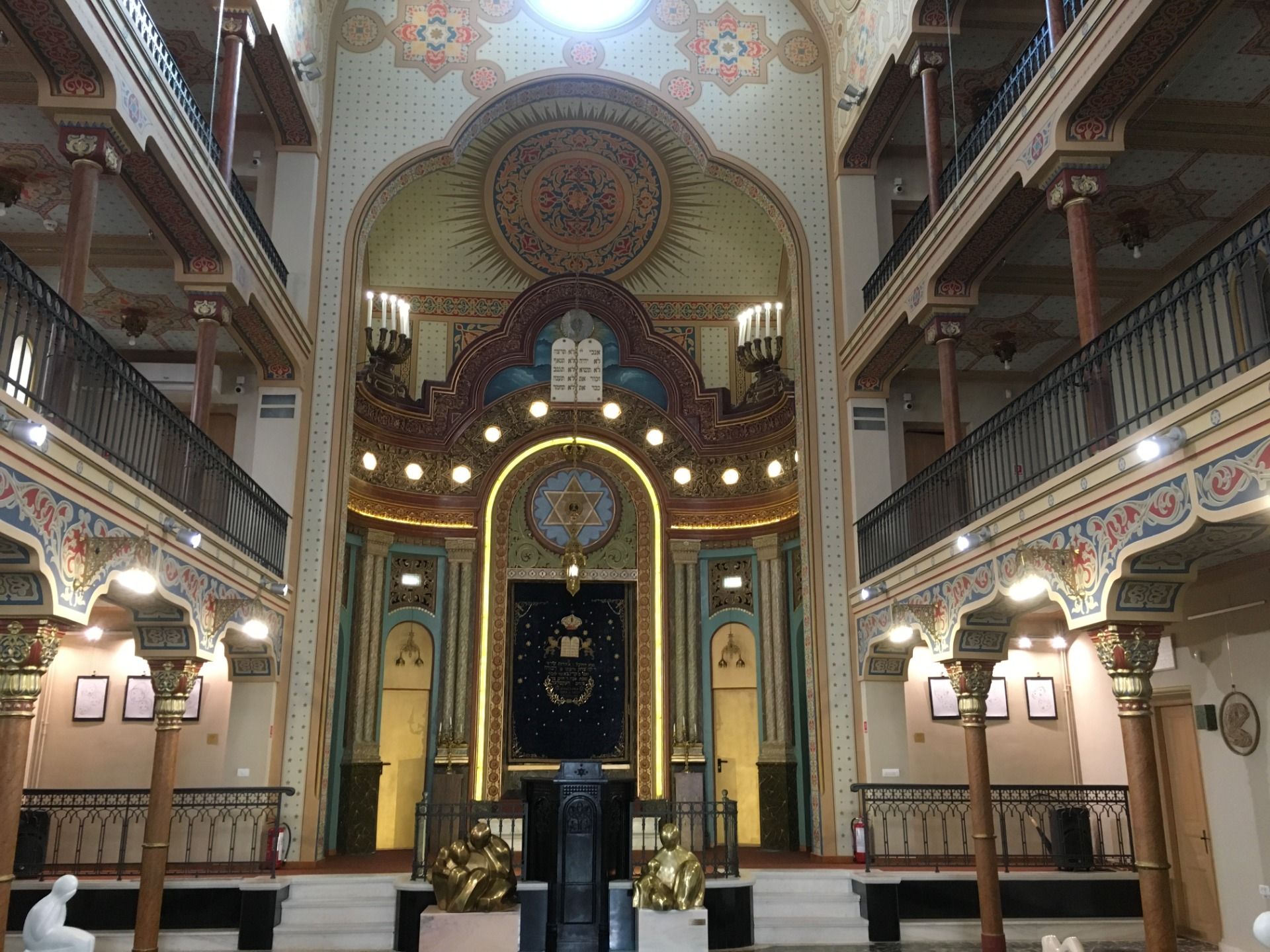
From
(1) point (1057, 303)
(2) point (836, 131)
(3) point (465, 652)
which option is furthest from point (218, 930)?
(2) point (836, 131)

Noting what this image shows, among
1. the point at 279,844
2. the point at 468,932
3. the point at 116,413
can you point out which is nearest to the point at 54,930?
the point at 468,932

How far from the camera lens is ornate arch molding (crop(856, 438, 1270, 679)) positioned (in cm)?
615

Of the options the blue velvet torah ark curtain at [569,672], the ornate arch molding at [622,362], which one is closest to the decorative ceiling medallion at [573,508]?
the blue velvet torah ark curtain at [569,672]

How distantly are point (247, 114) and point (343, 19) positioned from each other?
2.57 m

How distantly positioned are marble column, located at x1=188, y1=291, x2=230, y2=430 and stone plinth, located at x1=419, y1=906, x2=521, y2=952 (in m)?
5.52

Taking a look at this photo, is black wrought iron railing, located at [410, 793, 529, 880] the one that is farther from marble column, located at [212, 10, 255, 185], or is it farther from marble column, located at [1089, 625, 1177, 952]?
marble column, located at [212, 10, 255, 185]

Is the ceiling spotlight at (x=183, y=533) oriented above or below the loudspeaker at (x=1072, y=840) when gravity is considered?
above

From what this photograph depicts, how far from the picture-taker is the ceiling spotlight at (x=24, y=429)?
612cm

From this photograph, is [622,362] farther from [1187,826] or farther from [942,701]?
[1187,826]

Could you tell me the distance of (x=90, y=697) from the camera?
1434 centimetres

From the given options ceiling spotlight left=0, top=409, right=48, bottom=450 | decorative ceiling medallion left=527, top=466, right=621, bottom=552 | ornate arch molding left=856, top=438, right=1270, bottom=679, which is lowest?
ornate arch molding left=856, top=438, right=1270, bottom=679

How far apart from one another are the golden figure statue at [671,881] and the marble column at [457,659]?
6473mm

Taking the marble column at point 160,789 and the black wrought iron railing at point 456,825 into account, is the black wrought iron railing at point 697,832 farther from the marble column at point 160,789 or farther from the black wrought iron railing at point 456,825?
the marble column at point 160,789

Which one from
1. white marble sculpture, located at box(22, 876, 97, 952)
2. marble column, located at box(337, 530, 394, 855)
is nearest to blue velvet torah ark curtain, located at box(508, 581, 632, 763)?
marble column, located at box(337, 530, 394, 855)
